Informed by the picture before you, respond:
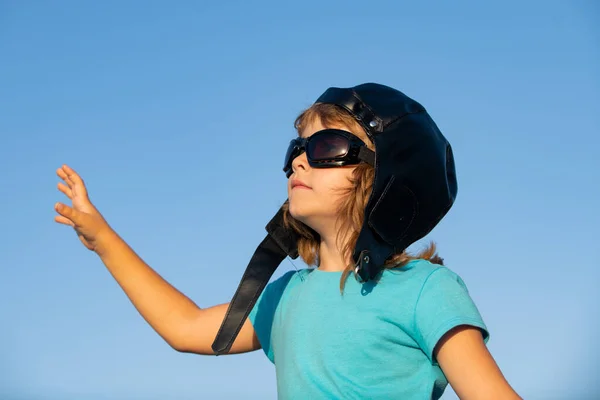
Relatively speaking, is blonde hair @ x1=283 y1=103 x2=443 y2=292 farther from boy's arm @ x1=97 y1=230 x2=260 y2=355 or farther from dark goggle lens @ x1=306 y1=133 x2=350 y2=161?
boy's arm @ x1=97 y1=230 x2=260 y2=355

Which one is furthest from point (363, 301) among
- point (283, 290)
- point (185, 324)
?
point (185, 324)

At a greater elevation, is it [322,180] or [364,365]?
[322,180]

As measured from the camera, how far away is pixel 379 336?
14.6 ft

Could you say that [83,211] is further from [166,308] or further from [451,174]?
[451,174]

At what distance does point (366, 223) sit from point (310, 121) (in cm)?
91

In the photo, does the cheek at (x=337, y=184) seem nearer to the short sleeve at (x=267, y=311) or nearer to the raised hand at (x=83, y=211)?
the short sleeve at (x=267, y=311)

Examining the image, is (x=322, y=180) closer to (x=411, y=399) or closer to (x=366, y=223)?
(x=366, y=223)

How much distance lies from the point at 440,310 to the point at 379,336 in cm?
41

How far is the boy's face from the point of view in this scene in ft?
16.3

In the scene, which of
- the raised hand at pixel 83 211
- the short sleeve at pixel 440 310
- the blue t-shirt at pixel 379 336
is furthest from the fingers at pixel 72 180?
the short sleeve at pixel 440 310

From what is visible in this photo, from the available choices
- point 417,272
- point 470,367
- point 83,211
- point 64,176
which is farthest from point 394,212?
point 64,176

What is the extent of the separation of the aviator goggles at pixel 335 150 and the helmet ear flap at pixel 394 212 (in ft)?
1.18

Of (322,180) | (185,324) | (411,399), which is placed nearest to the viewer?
Answer: (411,399)

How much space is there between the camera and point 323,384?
449cm
